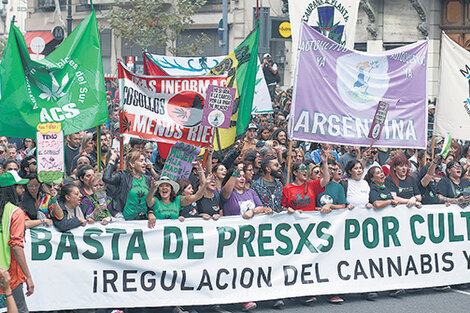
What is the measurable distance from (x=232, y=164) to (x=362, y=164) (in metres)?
1.98

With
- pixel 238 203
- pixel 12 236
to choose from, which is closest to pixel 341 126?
pixel 238 203

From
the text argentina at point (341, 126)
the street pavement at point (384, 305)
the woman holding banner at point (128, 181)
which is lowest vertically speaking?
the street pavement at point (384, 305)

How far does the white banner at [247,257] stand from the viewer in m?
8.53

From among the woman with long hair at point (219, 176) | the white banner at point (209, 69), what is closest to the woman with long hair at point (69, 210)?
the woman with long hair at point (219, 176)

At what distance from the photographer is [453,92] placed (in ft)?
37.4

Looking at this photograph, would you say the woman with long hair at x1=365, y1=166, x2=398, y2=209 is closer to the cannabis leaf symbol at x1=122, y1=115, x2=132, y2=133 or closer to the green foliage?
the cannabis leaf symbol at x1=122, y1=115, x2=132, y2=133

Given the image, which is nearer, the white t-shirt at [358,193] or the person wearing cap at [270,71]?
the white t-shirt at [358,193]

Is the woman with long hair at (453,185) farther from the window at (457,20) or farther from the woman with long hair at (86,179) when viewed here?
the window at (457,20)

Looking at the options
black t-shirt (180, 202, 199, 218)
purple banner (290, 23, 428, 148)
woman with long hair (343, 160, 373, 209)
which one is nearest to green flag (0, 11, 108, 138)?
black t-shirt (180, 202, 199, 218)

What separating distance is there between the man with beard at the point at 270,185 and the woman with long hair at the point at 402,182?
51.0 inches

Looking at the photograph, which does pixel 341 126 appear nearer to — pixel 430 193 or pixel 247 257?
pixel 430 193

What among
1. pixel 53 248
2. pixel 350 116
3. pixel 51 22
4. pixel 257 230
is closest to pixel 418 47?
pixel 350 116

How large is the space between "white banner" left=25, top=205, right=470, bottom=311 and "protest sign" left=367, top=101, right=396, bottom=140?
1.00 meters

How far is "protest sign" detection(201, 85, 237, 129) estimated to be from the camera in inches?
395
